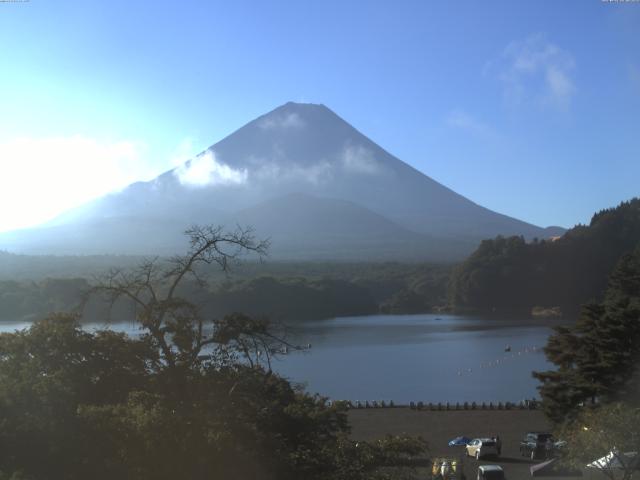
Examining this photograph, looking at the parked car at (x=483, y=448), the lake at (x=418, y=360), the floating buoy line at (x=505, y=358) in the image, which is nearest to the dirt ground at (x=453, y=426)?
the parked car at (x=483, y=448)

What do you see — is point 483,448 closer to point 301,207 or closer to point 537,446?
point 537,446

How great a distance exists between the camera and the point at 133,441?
10.4 feet

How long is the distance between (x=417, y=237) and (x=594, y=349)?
2742 inches

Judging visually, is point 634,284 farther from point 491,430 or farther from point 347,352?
point 491,430

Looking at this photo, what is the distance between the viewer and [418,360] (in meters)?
24.3

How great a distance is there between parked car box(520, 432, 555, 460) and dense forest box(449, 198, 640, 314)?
34.7 m

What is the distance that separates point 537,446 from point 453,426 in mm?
3142

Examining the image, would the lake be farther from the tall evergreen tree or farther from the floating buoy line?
the tall evergreen tree

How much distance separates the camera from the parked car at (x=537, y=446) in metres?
10.5

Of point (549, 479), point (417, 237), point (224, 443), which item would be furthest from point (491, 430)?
point (417, 237)

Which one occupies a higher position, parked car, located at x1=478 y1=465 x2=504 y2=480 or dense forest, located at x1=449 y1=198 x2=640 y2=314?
dense forest, located at x1=449 y1=198 x2=640 y2=314

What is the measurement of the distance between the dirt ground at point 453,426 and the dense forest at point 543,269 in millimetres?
31617

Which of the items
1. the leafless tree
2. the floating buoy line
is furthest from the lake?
the leafless tree

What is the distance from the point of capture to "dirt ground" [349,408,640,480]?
11.2 m
